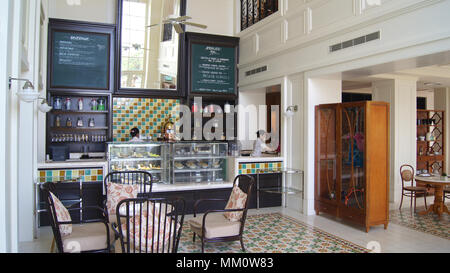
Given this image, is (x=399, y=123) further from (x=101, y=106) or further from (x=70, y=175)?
(x=70, y=175)

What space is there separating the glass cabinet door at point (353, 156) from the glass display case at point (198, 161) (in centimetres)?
218

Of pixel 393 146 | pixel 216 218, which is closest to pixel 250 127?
pixel 393 146

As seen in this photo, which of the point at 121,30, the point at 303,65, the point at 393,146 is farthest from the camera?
the point at 393,146

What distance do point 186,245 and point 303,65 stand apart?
383cm

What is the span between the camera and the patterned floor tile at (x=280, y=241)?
4.47 metres

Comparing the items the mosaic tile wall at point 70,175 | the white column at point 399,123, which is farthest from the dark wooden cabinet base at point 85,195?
the white column at point 399,123

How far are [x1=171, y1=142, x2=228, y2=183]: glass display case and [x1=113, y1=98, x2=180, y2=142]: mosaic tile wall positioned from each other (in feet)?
6.82

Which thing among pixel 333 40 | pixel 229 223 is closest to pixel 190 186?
pixel 229 223

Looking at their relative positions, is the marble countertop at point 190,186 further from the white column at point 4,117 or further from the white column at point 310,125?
the white column at point 4,117
